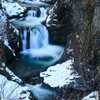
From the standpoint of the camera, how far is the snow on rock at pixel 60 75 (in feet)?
24.2

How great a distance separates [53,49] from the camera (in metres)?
13.1

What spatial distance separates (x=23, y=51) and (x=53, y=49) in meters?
3.14

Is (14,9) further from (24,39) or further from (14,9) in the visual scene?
(24,39)

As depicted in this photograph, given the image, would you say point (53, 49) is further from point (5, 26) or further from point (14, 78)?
point (14, 78)

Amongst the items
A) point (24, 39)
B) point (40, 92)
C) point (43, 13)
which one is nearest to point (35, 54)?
point (24, 39)

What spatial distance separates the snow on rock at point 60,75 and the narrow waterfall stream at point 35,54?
1.91ft

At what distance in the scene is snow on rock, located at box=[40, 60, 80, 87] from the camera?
7363 mm

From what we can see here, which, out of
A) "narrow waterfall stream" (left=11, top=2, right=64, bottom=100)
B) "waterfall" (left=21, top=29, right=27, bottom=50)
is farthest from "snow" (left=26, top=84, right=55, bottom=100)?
"waterfall" (left=21, top=29, right=27, bottom=50)

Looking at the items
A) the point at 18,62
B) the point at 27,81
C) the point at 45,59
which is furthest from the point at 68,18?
the point at 27,81

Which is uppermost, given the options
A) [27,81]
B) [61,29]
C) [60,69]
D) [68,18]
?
[68,18]

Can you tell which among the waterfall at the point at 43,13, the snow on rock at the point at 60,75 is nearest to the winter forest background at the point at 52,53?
the snow on rock at the point at 60,75

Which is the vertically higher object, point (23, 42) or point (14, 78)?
point (23, 42)

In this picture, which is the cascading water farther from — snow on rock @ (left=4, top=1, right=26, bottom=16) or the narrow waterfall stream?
snow on rock @ (left=4, top=1, right=26, bottom=16)

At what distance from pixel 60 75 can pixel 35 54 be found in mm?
4709
